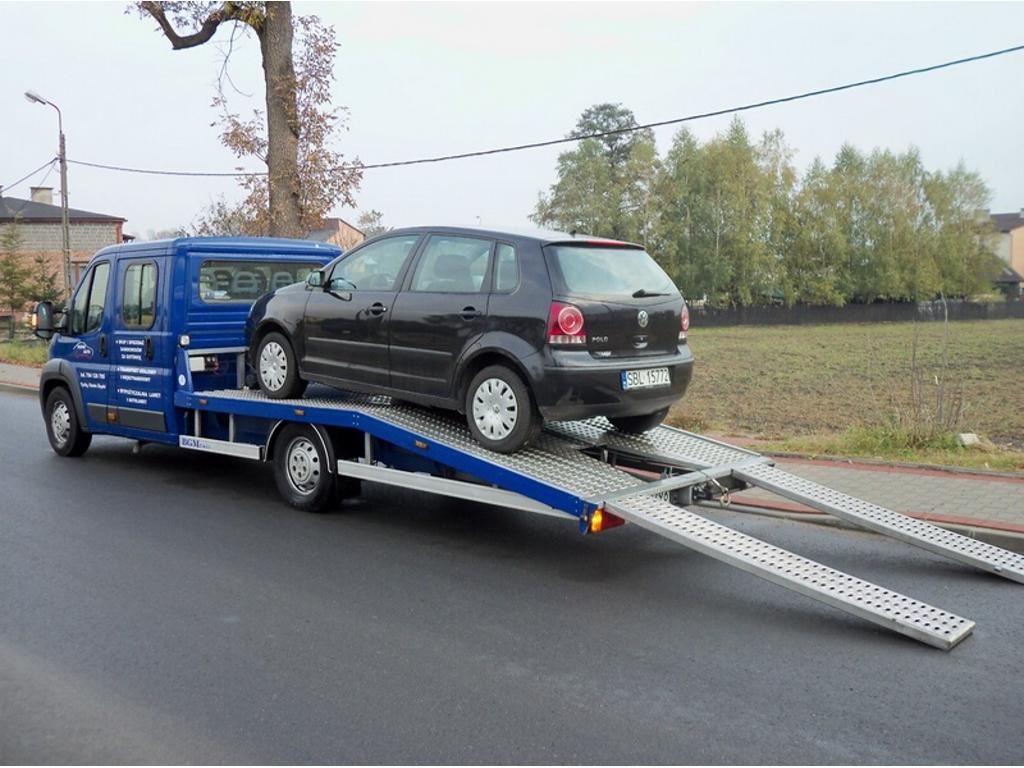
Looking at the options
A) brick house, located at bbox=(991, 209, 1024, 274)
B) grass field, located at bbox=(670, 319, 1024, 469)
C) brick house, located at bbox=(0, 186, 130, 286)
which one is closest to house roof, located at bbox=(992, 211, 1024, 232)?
brick house, located at bbox=(991, 209, 1024, 274)

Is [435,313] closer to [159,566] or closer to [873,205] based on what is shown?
[159,566]

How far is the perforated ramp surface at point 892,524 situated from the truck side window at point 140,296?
577 centimetres

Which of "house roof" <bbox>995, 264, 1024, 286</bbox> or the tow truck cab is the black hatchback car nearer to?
the tow truck cab

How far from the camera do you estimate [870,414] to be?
1495 cm

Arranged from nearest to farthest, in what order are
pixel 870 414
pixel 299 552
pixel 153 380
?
pixel 299 552, pixel 153 380, pixel 870 414

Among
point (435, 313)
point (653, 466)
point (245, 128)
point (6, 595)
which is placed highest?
point (245, 128)

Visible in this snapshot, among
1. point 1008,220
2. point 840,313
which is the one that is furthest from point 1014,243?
point 840,313

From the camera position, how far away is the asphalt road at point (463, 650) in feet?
12.6

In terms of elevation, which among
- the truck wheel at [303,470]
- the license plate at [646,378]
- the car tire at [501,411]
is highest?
the license plate at [646,378]

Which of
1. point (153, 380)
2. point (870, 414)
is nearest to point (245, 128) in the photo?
point (153, 380)

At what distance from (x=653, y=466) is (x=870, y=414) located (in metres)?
9.18

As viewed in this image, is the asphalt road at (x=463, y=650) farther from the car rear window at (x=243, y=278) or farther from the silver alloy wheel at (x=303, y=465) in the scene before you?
the car rear window at (x=243, y=278)

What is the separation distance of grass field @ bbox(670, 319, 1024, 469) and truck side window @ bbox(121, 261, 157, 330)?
→ 23.1 ft

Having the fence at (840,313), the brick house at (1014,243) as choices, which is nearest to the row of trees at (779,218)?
the fence at (840,313)
